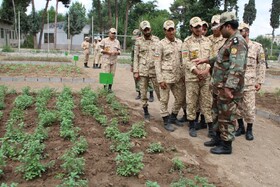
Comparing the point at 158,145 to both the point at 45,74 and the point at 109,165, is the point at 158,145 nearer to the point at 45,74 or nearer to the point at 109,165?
the point at 109,165

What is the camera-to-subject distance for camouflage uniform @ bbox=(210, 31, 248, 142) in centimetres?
403

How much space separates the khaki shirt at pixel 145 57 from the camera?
5.78 m

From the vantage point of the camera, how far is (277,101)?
26.6ft

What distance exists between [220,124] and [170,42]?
1696 mm

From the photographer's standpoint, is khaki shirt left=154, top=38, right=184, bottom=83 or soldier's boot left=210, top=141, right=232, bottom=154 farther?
khaki shirt left=154, top=38, right=184, bottom=83

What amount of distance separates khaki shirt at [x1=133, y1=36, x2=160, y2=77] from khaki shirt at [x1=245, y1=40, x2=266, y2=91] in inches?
63.9

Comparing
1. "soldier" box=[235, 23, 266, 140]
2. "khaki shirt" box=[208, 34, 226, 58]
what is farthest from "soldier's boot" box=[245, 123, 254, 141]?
"khaki shirt" box=[208, 34, 226, 58]

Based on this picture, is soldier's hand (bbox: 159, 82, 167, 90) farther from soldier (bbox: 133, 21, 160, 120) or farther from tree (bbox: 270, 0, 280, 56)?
tree (bbox: 270, 0, 280, 56)

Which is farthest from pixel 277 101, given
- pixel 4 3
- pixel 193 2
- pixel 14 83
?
pixel 4 3

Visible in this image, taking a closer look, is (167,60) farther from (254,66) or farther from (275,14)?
(275,14)

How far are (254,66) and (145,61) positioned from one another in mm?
1890

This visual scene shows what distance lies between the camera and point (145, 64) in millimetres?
5844

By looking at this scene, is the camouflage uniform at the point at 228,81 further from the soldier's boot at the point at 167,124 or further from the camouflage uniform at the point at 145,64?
the camouflage uniform at the point at 145,64

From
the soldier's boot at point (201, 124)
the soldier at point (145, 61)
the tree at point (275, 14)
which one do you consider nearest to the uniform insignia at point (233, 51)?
the soldier's boot at point (201, 124)
